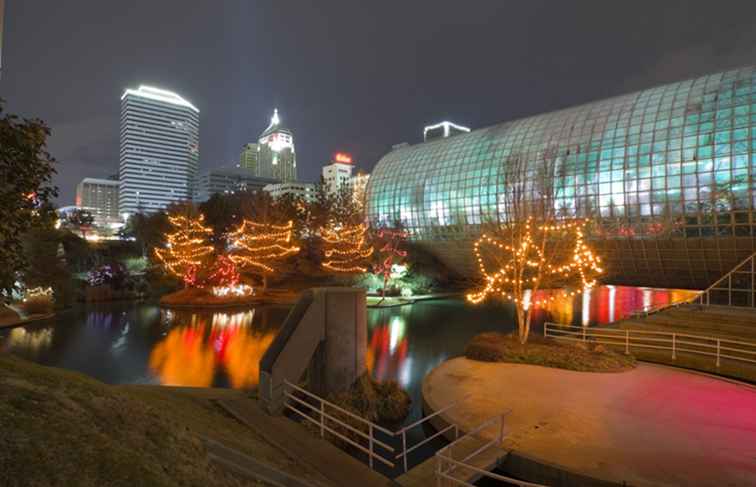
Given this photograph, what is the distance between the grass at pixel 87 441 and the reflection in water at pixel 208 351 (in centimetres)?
855

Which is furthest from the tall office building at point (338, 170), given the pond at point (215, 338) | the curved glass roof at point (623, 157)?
the pond at point (215, 338)

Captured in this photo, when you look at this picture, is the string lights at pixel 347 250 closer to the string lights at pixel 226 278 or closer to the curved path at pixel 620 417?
the string lights at pixel 226 278

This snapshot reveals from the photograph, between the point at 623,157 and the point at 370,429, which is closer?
the point at 370,429

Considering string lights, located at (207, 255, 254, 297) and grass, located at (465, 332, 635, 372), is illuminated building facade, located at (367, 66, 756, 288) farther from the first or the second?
string lights, located at (207, 255, 254, 297)

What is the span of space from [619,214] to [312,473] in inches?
1767

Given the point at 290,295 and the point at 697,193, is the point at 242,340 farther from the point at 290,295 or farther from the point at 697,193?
the point at 697,193

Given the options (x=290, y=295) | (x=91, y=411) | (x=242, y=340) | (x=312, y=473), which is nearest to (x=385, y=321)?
(x=242, y=340)

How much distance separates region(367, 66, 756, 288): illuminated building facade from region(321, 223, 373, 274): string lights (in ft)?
45.4

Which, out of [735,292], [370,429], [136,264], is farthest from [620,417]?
[136,264]

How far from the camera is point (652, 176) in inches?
1661

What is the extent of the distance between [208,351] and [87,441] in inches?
632

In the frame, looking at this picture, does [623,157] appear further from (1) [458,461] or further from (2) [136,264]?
(2) [136,264]

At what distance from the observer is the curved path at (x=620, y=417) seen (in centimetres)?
833

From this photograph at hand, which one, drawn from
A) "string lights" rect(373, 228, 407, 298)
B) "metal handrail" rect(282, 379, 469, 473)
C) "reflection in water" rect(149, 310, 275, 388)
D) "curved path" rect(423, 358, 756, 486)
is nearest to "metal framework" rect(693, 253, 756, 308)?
"curved path" rect(423, 358, 756, 486)
